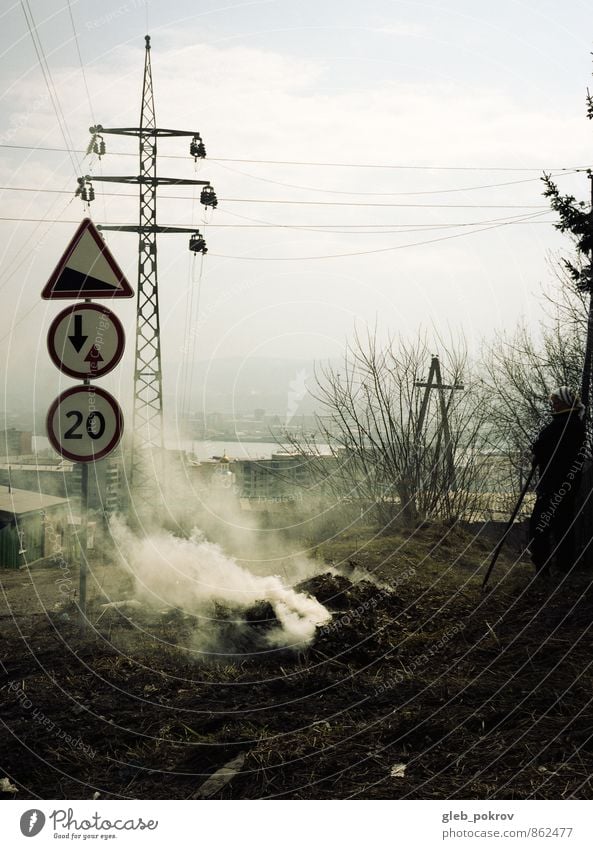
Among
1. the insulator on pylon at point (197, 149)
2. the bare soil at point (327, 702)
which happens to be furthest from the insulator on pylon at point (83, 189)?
the bare soil at point (327, 702)

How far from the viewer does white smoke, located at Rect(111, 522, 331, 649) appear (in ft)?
20.7

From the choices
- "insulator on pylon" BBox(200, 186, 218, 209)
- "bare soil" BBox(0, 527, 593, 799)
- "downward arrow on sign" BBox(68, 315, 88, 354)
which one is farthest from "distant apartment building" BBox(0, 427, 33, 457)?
"downward arrow on sign" BBox(68, 315, 88, 354)

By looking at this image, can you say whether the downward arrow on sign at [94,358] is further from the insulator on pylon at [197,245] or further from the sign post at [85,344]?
the insulator on pylon at [197,245]

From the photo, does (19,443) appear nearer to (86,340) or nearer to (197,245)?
(197,245)

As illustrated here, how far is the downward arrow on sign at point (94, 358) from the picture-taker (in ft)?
20.1

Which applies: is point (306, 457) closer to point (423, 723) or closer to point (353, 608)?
point (353, 608)

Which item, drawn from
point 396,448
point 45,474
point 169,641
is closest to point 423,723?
point 169,641

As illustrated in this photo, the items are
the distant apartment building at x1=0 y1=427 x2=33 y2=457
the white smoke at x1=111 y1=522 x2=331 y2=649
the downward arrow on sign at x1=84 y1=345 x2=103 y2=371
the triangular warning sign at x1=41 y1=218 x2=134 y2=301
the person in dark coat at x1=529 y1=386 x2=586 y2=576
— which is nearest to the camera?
the triangular warning sign at x1=41 y1=218 x2=134 y2=301

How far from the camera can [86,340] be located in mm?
6109

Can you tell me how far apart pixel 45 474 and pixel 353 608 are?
59.2 feet

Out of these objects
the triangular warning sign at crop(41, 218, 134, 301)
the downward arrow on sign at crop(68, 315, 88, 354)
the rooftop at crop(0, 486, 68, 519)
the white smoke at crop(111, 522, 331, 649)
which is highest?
the triangular warning sign at crop(41, 218, 134, 301)

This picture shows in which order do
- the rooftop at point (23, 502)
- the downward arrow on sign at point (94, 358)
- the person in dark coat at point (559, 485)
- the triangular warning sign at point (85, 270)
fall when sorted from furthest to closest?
the rooftop at point (23, 502) → the person in dark coat at point (559, 485) → the downward arrow on sign at point (94, 358) → the triangular warning sign at point (85, 270)

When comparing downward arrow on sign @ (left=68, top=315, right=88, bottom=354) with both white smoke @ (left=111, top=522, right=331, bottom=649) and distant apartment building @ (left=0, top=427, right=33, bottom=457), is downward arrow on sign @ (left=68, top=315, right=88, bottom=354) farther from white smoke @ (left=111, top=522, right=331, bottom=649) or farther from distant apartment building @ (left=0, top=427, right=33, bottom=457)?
distant apartment building @ (left=0, top=427, right=33, bottom=457)

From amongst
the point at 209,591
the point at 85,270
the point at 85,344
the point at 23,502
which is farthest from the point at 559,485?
the point at 23,502
